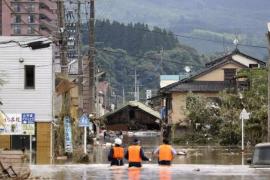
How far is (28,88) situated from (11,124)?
3.89 m

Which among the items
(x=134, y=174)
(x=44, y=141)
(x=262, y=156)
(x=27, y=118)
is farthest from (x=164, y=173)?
(x=44, y=141)

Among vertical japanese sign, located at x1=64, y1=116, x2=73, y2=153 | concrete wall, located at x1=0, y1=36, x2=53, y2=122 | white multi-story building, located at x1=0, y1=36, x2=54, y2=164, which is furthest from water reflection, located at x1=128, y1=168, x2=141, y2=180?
concrete wall, located at x1=0, y1=36, x2=53, y2=122

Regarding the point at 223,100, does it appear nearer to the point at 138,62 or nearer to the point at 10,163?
the point at 10,163

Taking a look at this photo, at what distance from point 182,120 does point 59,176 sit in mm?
41351

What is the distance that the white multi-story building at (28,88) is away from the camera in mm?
39875

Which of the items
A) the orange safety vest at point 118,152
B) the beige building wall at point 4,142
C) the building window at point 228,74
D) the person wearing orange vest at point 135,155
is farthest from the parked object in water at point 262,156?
the building window at point 228,74

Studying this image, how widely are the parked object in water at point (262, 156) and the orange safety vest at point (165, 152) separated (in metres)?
2.90

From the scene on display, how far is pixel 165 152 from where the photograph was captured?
24969 mm

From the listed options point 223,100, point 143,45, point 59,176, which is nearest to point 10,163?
point 59,176

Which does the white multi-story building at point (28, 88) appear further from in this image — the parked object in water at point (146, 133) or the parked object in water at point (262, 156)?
the parked object in water at point (146, 133)

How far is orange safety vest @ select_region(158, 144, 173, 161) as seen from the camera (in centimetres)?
2481

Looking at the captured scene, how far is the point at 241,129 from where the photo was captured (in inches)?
1984

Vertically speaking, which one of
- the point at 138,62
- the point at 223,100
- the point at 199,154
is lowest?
the point at 199,154

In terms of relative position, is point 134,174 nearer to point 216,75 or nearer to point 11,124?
point 11,124
